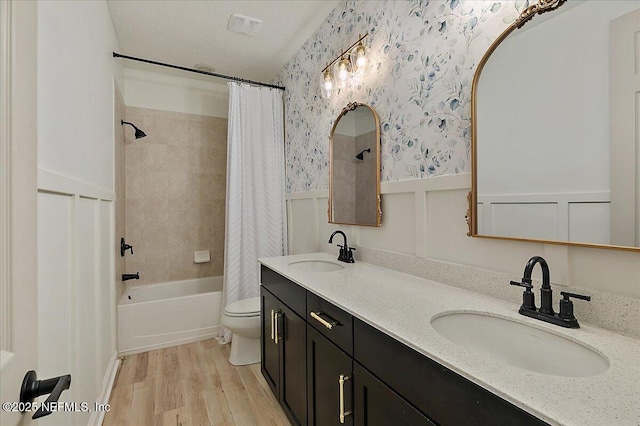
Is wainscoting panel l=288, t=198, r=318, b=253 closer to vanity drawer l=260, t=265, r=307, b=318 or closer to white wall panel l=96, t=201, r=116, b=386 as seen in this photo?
vanity drawer l=260, t=265, r=307, b=318

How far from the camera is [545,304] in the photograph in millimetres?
908

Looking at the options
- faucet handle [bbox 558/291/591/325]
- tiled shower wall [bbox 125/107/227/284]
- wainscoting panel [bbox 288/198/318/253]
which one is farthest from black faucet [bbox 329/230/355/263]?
tiled shower wall [bbox 125/107/227/284]

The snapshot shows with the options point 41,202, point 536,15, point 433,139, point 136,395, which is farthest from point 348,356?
point 136,395

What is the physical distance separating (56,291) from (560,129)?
1.78 meters

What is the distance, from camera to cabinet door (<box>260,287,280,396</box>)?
177 centimetres

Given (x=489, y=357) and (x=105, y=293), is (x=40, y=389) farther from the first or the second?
(x=105, y=293)

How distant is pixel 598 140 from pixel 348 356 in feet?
3.40

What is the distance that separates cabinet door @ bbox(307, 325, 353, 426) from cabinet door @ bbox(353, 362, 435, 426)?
0.05 meters

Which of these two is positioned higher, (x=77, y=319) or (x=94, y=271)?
(x=94, y=271)

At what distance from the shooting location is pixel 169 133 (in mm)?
3182

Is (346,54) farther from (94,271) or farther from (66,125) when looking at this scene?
(94,271)

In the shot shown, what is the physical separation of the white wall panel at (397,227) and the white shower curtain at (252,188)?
1.28 m

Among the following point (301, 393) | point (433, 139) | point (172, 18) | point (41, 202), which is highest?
point (172, 18)

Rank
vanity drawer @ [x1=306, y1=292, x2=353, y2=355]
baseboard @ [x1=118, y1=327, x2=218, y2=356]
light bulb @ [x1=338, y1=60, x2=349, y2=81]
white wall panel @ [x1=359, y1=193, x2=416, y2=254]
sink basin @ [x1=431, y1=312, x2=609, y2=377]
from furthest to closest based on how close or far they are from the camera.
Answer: baseboard @ [x1=118, y1=327, x2=218, y2=356], light bulb @ [x1=338, y1=60, x2=349, y2=81], white wall panel @ [x1=359, y1=193, x2=416, y2=254], vanity drawer @ [x1=306, y1=292, x2=353, y2=355], sink basin @ [x1=431, y1=312, x2=609, y2=377]
